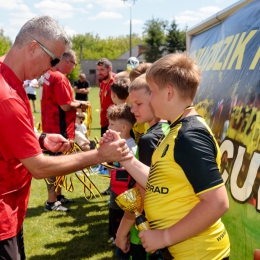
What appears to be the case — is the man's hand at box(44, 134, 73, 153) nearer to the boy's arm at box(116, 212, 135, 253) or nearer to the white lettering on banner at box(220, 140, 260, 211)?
the boy's arm at box(116, 212, 135, 253)

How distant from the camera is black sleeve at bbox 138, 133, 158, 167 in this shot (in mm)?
2340

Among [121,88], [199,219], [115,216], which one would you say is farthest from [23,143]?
[121,88]

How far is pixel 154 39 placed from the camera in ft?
188

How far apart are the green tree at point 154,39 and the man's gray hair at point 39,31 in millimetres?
54630

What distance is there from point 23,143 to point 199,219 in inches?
41.5

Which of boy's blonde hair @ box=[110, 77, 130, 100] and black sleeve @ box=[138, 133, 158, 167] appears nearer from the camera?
black sleeve @ box=[138, 133, 158, 167]

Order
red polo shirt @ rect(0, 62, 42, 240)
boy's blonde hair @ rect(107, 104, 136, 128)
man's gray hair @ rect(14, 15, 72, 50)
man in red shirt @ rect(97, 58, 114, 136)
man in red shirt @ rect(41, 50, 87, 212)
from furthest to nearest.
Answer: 1. man in red shirt @ rect(97, 58, 114, 136)
2. man in red shirt @ rect(41, 50, 87, 212)
3. boy's blonde hair @ rect(107, 104, 136, 128)
4. man's gray hair @ rect(14, 15, 72, 50)
5. red polo shirt @ rect(0, 62, 42, 240)

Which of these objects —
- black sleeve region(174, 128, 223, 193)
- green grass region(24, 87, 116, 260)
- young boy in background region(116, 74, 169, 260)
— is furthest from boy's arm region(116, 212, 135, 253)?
green grass region(24, 87, 116, 260)

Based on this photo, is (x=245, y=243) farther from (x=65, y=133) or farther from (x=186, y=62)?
(x=65, y=133)

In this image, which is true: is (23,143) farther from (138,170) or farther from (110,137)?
(138,170)

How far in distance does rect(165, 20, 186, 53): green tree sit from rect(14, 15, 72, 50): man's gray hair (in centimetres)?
5431

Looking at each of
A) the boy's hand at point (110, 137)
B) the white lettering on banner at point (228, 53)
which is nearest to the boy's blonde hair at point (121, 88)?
the white lettering on banner at point (228, 53)

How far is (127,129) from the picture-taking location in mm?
3457

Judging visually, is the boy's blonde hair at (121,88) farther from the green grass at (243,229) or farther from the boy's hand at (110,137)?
the green grass at (243,229)
